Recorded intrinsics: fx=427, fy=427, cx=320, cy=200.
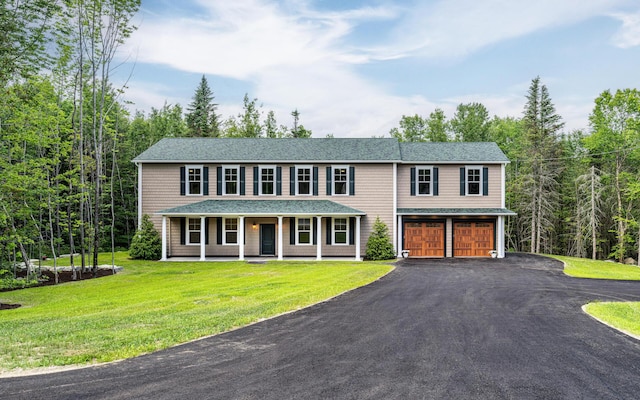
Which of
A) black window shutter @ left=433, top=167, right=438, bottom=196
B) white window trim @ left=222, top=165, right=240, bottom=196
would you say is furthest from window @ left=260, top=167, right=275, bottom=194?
black window shutter @ left=433, top=167, right=438, bottom=196

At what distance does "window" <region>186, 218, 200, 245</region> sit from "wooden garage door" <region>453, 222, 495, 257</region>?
14168mm

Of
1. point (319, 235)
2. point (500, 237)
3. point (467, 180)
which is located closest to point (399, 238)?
point (319, 235)

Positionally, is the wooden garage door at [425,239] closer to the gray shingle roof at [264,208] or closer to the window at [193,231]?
the gray shingle roof at [264,208]

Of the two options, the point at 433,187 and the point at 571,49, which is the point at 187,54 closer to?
the point at 433,187

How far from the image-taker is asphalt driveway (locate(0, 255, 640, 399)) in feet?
17.1

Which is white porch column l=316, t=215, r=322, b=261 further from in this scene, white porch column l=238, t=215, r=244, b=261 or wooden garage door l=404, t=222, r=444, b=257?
wooden garage door l=404, t=222, r=444, b=257

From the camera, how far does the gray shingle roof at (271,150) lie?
77.3ft

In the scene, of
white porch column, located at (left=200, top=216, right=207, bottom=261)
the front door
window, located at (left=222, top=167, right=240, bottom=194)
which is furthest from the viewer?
window, located at (left=222, top=167, right=240, bottom=194)

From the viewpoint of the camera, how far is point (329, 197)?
23656 millimetres

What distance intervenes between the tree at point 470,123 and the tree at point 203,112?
25932mm

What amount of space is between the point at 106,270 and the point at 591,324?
18178mm

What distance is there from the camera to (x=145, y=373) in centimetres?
577

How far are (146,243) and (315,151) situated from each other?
10.5 meters

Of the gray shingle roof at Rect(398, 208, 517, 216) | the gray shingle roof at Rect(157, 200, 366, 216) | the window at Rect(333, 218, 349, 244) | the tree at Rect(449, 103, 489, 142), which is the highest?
the tree at Rect(449, 103, 489, 142)
